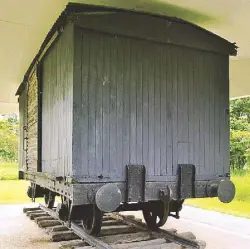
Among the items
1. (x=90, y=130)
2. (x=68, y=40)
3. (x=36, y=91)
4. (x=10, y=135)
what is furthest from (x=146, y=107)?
(x=10, y=135)

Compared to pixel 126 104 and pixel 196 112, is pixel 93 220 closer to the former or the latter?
pixel 126 104

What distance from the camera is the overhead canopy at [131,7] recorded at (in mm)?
4535

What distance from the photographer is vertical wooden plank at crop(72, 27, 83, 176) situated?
4.38 m

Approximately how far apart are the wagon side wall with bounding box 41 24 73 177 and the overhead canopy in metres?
0.33

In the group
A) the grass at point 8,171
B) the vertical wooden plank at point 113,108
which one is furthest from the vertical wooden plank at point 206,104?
the grass at point 8,171

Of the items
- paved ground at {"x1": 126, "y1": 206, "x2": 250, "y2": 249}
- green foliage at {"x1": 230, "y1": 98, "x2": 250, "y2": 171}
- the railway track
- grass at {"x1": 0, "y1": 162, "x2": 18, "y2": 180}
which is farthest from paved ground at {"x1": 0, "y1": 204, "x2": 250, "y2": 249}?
grass at {"x1": 0, "y1": 162, "x2": 18, "y2": 180}

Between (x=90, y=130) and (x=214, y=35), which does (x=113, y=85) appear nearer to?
(x=90, y=130)

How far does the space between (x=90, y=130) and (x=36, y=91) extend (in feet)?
9.02

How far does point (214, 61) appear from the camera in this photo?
17.6 ft

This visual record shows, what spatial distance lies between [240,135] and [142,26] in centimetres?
891

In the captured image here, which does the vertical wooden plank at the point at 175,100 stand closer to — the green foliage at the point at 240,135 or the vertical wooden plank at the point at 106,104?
the vertical wooden plank at the point at 106,104

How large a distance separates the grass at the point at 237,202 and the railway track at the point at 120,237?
314cm

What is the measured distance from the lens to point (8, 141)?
18.4 m

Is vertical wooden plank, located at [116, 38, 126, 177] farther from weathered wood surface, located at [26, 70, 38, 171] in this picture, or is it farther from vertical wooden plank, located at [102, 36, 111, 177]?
weathered wood surface, located at [26, 70, 38, 171]
